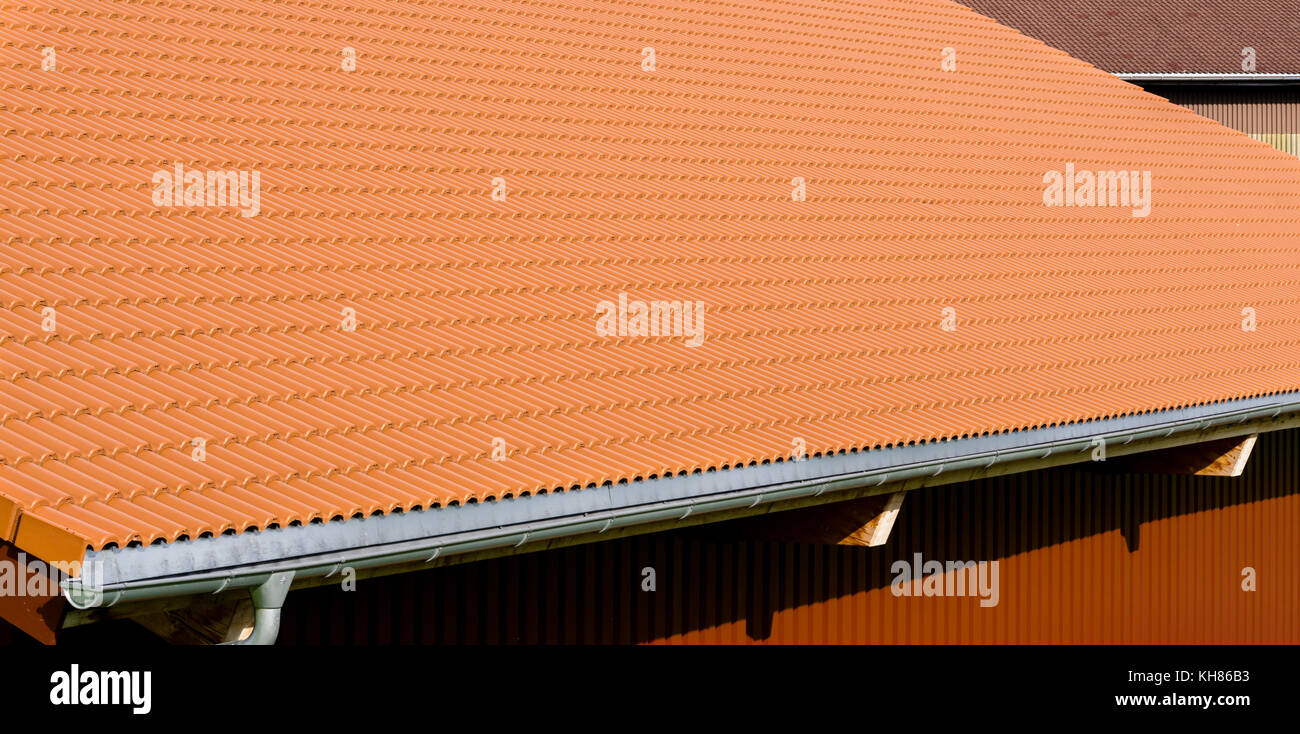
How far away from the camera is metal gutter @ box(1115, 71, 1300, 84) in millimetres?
23203

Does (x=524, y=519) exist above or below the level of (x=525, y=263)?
below

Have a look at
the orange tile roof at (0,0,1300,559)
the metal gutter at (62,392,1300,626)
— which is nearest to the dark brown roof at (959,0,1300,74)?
the orange tile roof at (0,0,1300,559)

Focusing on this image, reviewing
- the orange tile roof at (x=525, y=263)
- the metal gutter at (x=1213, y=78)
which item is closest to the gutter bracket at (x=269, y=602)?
the orange tile roof at (x=525, y=263)

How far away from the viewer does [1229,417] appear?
26.6 ft

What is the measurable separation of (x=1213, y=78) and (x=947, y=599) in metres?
17.6

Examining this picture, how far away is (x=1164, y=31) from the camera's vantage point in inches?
989

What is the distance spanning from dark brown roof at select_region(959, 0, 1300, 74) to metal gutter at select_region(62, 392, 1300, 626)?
18152mm

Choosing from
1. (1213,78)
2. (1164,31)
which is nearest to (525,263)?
(1213,78)

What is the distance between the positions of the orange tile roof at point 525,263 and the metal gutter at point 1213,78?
12.6 metres

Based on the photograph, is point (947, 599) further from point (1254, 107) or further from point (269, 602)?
point (1254, 107)

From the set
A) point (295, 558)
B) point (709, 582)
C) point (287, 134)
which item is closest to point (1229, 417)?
point (709, 582)

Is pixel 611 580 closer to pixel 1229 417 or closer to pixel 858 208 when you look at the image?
pixel 858 208

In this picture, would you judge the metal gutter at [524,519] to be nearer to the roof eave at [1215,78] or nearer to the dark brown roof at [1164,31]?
the roof eave at [1215,78]
